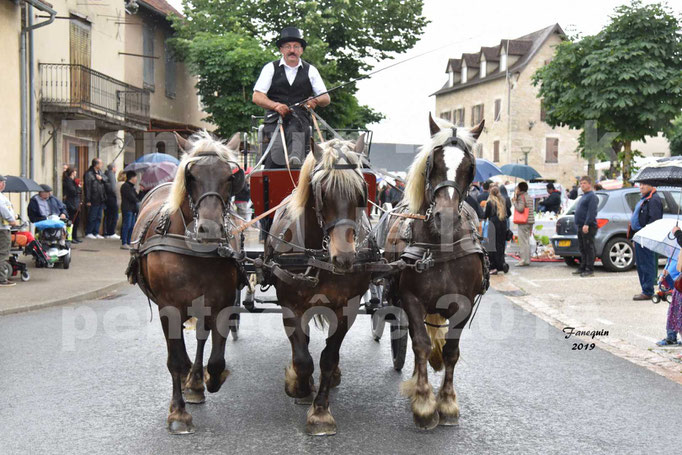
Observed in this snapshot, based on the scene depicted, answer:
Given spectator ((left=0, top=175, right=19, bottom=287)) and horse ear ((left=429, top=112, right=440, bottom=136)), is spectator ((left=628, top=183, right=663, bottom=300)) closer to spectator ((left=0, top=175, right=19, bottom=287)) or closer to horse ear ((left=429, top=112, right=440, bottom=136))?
horse ear ((left=429, top=112, right=440, bottom=136))

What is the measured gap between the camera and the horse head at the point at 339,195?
4.82 metres

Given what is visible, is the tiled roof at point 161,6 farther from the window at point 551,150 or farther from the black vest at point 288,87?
the window at point 551,150

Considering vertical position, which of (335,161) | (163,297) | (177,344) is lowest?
(177,344)

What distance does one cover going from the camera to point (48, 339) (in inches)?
334

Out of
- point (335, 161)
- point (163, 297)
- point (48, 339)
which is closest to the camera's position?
point (335, 161)

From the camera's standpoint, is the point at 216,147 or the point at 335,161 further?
the point at 216,147

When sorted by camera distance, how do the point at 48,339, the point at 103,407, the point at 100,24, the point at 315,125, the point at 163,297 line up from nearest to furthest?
the point at 163,297 < the point at 103,407 < the point at 315,125 < the point at 48,339 < the point at 100,24

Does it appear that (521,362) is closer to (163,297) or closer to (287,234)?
(287,234)

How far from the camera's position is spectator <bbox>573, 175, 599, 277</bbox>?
14.5 meters

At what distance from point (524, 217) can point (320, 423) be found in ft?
39.6

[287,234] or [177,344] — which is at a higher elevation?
[287,234]

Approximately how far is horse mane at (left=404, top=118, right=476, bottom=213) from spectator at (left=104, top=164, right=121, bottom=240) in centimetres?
1587

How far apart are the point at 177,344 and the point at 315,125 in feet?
8.86

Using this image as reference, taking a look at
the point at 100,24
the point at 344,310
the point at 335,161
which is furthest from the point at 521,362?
the point at 100,24
